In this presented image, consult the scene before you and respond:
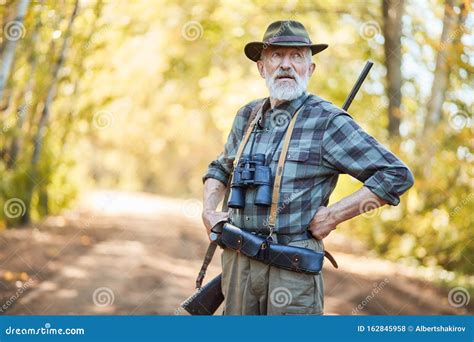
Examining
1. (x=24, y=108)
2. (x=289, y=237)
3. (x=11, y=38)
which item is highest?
(x=11, y=38)

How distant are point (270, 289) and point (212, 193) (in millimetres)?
664

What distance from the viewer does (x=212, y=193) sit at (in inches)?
136

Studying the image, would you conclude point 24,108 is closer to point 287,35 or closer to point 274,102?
point 274,102

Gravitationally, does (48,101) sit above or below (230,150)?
above

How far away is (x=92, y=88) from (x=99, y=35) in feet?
6.46

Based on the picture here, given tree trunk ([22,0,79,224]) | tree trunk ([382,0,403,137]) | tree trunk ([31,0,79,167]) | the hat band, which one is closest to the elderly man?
the hat band

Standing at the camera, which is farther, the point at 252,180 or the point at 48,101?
the point at 48,101

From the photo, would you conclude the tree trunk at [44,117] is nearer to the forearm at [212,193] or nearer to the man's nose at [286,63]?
the forearm at [212,193]

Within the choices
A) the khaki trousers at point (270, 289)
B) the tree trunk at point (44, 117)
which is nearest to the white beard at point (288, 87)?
the khaki trousers at point (270, 289)

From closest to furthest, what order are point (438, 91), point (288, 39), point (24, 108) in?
point (288, 39) → point (438, 91) → point (24, 108)

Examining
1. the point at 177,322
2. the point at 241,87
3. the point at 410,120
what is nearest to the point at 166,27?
the point at 241,87

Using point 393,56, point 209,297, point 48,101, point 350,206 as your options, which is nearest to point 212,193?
point 209,297

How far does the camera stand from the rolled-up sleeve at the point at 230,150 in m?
3.36

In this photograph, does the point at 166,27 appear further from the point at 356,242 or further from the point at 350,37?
the point at 356,242
